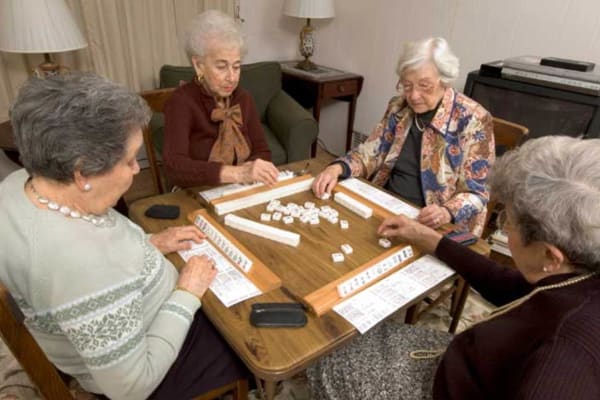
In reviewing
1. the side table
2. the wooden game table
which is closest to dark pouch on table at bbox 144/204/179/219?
the wooden game table

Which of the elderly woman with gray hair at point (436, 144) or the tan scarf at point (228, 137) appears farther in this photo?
the tan scarf at point (228, 137)

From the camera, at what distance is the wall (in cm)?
226

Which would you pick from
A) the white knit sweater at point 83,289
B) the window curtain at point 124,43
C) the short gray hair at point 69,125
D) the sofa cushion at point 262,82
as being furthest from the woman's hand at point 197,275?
the window curtain at point 124,43

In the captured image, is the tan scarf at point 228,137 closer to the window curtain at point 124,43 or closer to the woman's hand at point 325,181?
the woman's hand at point 325,181

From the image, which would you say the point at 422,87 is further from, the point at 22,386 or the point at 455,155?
the point at 22,386

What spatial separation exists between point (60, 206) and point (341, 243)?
76 cm

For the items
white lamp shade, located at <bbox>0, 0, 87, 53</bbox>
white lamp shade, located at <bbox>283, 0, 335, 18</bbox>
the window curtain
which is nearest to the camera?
white lamp shade, located at <bbox>0, 0, 87, 53</bbox>

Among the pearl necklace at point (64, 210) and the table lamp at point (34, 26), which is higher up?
the table lamp at point (34, 26)

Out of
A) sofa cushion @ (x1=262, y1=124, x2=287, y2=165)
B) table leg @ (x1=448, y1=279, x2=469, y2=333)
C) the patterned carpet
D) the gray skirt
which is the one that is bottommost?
the patterned carpet

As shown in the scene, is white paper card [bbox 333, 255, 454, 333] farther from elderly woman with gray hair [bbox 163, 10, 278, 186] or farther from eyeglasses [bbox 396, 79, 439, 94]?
eyeglasses [bbox 396, 79, 439, 94]

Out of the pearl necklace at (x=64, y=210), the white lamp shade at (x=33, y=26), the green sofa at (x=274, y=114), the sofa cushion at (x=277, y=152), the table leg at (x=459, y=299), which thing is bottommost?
the table leg at (x=459, y=299)

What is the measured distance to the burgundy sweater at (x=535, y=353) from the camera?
60 cm

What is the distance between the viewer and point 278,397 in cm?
153

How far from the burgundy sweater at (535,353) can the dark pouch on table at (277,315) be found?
13.9 inches
